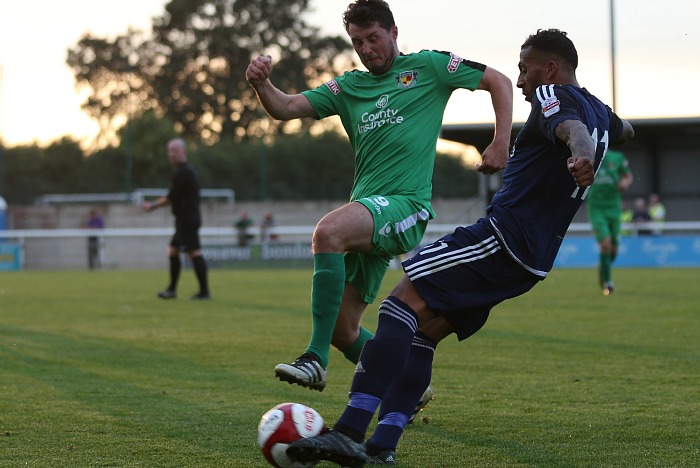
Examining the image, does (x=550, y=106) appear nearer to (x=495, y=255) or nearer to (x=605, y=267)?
(x=495, y=255)

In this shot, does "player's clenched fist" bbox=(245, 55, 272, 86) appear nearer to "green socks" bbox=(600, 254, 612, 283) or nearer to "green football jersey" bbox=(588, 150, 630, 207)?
"green football jersey" bbox=(588, 150, 630, 207)

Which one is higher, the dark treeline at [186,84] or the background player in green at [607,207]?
the dark treeline at [186,84]

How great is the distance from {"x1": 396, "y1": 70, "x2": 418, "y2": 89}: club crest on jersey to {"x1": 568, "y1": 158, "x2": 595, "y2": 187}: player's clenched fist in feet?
5.07

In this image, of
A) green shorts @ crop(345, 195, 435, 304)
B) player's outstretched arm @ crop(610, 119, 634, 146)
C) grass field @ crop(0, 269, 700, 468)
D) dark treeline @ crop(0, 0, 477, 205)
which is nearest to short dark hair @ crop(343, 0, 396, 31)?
green shorts @ crop(345, 195, 435, 304)

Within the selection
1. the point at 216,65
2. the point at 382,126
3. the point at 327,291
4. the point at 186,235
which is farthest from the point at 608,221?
the point at 216,65

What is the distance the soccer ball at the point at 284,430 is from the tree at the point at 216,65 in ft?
181

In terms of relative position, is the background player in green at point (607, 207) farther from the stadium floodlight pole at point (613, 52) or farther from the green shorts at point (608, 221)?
the stadium floodlight pole at point (613, 52)

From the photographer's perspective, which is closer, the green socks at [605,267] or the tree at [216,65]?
the green socks at [605,267]

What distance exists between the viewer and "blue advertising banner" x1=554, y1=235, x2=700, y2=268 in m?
26.6

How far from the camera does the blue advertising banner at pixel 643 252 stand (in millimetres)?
26594

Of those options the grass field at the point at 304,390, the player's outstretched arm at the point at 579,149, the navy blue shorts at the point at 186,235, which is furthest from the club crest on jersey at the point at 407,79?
the navy blue shorts at the point at 186,235

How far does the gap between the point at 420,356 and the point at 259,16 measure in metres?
57.9

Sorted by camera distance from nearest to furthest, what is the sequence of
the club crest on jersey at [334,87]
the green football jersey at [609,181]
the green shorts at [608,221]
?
the club crest on jersey at [334,87], the green football jersey at [609,181], the green shorts at [608,221]

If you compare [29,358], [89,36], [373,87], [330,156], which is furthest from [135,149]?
[373,87]
